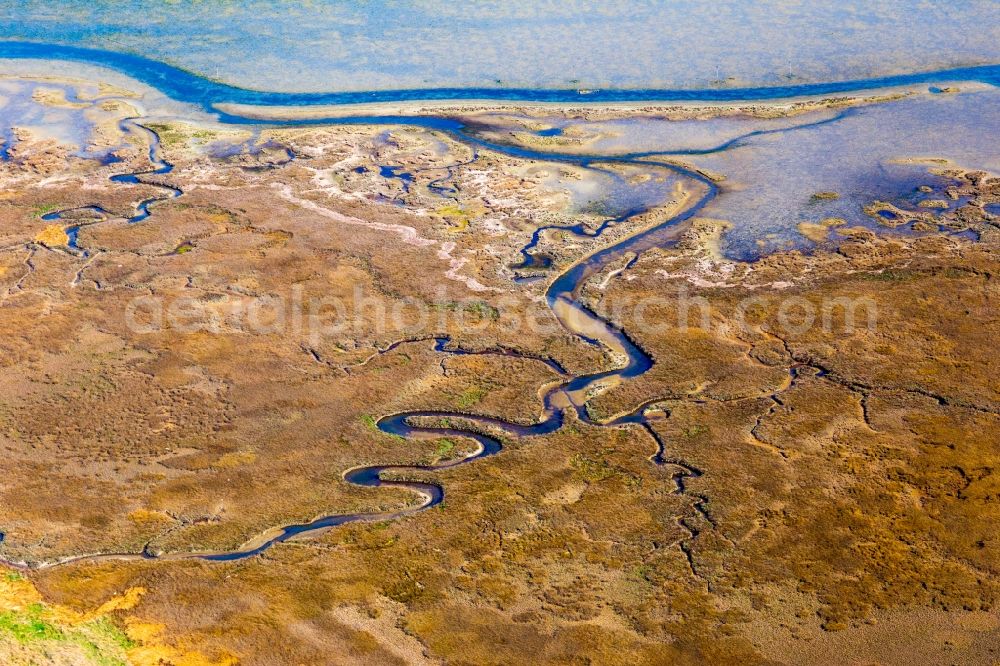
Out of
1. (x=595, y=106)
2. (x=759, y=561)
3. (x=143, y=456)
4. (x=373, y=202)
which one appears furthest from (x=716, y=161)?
(x=143, y=456)

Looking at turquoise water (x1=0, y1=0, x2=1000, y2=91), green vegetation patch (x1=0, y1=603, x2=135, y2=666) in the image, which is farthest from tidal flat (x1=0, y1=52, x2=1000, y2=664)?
turquoise water (x1=0, y1=0, x2=1000, y2=91)

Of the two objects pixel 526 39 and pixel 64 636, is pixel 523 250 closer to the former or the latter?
pixel 64 636

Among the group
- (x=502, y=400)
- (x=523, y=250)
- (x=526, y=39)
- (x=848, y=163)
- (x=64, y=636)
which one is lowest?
(x=64, y=636)

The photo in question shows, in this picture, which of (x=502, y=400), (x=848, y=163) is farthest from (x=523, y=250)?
(x=848, y=163)

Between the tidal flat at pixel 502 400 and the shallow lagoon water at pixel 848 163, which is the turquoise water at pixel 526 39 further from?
the tidal flat at pixel 502 400

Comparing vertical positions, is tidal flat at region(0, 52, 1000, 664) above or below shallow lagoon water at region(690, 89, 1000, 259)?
below

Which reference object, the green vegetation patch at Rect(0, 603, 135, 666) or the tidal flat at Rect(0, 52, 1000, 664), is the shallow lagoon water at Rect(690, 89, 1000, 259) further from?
the green vegetation patch at Rect(0, 603, 135, 666)

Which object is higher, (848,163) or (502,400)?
(848,163)
